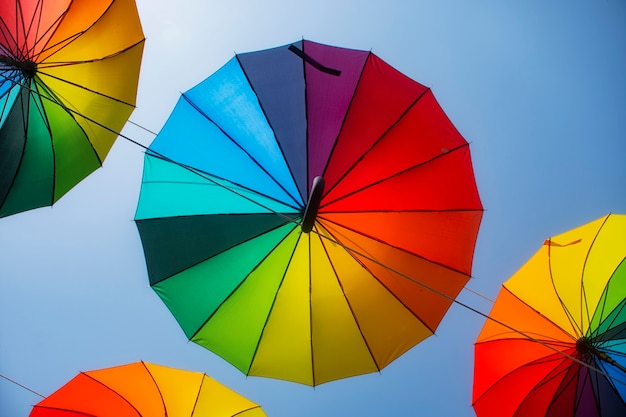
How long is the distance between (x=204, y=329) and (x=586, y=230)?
145 inches

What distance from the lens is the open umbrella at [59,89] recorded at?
4195 mm

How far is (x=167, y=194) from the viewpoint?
158 inches

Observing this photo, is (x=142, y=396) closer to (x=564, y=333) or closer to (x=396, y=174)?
(x=396, y=174)

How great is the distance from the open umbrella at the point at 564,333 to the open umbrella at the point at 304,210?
0.89 m

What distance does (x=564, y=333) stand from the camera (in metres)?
4.44

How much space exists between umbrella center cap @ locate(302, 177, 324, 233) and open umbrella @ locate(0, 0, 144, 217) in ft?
7.72

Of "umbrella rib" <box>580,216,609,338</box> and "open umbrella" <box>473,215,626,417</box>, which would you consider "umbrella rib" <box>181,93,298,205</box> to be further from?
"umbrella rib" <box>580,216,609,338</box>

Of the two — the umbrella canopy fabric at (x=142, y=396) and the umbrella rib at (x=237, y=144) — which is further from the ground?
the umbrella rib at (x=237, y=144)

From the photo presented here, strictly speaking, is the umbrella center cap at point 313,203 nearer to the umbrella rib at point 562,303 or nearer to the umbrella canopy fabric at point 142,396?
the umbrella rib at point 562,303

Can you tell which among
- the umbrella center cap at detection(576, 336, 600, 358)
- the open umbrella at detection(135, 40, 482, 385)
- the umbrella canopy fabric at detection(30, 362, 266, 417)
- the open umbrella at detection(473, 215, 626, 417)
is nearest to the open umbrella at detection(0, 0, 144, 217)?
the open umbrella at detection(135, 40, 482, 385)

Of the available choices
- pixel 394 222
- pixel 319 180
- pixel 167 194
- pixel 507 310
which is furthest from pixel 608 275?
pixel 167 194

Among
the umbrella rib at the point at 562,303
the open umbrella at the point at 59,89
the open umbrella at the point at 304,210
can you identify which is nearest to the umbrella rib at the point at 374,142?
the open umbrella at the point at 304,210

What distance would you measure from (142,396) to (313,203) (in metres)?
3.10

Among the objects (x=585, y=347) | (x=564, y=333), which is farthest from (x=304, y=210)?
(x=585, y=347)
